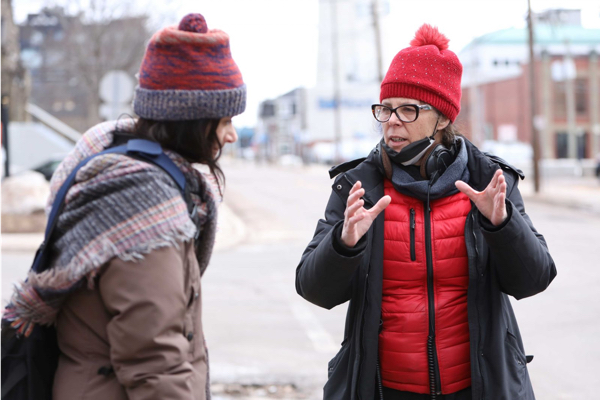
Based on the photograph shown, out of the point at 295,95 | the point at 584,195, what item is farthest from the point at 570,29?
the point at 584,195

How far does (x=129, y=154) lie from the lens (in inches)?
80.8

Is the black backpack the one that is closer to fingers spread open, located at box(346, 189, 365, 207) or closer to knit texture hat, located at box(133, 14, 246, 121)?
knit texture hat, located at box(133, 14, 246, 121)

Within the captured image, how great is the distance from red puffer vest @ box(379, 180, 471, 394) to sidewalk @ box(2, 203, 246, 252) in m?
8.34

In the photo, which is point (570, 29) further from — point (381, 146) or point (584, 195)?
point (381, 146)

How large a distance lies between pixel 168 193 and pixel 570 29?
Result: 267ft

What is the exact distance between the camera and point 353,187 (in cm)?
250

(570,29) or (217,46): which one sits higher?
(570,29)

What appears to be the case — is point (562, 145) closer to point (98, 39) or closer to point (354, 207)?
point (98, 39)

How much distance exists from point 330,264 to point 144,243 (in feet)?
2.53

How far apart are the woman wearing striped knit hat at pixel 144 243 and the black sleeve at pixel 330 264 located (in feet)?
1.54

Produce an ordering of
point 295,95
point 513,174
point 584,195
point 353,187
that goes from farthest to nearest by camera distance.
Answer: point 295,95 → point 584,195 → point 513,174 → point 353,187

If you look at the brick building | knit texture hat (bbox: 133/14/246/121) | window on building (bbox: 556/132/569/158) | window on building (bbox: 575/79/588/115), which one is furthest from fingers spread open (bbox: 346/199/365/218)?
window on building (bbox: 575/79/588/115)

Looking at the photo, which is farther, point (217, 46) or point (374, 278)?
point (374, 278)

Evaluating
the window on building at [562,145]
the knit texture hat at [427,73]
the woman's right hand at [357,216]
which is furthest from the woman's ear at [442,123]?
the window on building at [562,145]
